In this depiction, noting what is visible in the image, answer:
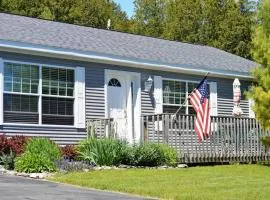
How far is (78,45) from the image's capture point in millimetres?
18875

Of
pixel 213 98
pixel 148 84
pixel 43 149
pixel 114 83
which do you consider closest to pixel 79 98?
pixel 114 83

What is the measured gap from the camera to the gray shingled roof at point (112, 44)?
18.2 m

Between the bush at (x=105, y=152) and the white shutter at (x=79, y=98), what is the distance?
7.80ft

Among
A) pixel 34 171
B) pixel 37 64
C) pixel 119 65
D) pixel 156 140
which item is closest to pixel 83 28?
pixel 119 65

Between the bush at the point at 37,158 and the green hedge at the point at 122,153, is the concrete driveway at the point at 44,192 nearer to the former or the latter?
the bush at the point at 37,158

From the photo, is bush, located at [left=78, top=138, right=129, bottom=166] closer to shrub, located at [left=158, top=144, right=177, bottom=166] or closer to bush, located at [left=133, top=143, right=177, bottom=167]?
bush, located at [left=133, top=143, right=177, bottom=167]

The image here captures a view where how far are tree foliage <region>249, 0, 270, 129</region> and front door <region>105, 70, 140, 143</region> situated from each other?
5.87m

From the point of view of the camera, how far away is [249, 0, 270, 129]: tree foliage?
1405cm

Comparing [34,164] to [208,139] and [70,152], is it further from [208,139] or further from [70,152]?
[208,139]

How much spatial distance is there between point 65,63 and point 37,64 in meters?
1.00

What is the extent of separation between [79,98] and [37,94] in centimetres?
142

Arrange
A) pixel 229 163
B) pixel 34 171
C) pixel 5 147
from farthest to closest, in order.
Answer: pixel 229 163, pixel 5 147, pixel 34 171

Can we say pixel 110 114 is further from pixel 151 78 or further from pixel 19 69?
pixel 19 69

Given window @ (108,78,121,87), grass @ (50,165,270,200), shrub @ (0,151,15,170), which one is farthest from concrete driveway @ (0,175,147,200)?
window @ (108,78,121,87)
